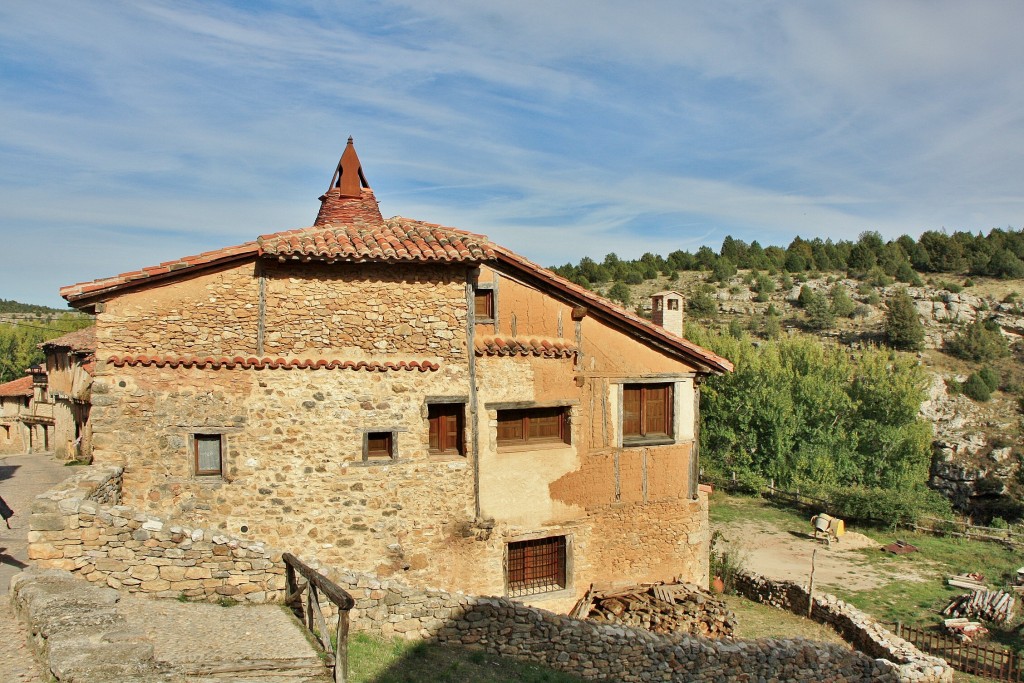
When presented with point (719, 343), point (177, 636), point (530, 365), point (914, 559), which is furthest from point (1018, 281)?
point (177, 636)

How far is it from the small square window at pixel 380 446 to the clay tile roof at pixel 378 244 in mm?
3072

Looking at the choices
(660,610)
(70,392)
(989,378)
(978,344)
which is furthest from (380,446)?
(978,344)

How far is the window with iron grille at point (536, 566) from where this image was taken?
1356 centimetres

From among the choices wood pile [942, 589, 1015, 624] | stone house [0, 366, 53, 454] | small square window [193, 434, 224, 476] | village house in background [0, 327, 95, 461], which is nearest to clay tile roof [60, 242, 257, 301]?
small square window [193, 434, 224, 476]

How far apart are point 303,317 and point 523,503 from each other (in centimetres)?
538

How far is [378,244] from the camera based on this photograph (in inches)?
474

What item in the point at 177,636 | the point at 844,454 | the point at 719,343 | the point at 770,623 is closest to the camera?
the point at 177,636

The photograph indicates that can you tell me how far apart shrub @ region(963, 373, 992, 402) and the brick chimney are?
163 feet

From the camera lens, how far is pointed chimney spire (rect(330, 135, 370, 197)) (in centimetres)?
1617

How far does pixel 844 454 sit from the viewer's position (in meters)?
37.0

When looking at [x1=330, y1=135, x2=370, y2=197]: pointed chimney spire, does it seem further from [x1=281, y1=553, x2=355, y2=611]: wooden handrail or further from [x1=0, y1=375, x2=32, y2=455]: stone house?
[x1=0, y1=375, x2=32, y2=455]: stone house

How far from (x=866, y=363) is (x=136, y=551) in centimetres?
3911

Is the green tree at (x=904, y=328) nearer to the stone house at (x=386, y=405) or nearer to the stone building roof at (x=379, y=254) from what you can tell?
the stone building roof at (x=379, y=254)

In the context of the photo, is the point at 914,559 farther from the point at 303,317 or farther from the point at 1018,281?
the point at 1018,281
